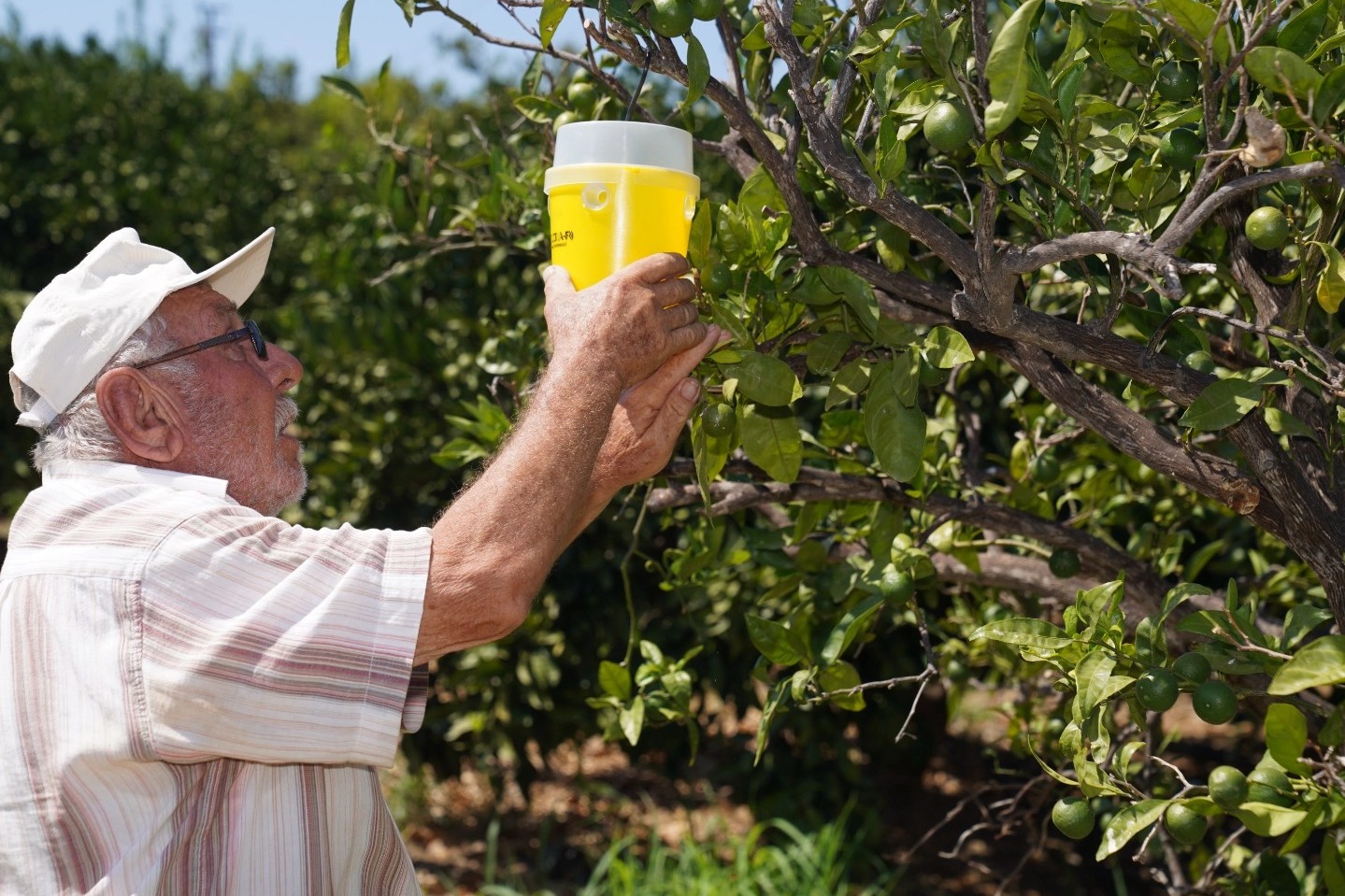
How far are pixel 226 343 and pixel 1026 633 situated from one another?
1216 mm

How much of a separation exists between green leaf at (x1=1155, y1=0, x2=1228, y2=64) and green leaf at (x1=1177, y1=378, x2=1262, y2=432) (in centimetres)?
41

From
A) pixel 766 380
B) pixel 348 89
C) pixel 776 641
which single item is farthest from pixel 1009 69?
pixel 348 89

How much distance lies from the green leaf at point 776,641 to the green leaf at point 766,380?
519 mm

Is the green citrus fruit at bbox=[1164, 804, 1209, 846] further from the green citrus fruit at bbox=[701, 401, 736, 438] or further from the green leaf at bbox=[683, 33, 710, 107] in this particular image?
the green leaf at bbox=[683, 33, 710, 107]

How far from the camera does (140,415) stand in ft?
6.00

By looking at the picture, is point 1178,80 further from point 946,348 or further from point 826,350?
point 826,350

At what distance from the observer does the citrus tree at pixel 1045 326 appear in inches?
57.1

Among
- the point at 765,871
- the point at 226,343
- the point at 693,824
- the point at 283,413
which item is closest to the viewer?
the point at 226,343

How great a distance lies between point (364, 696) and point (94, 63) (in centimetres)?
767

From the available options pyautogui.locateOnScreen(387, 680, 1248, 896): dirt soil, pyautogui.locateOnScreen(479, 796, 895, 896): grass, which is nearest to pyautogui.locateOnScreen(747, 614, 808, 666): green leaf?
pyautogui.locateOnScreen(479, 796, 895, 896): grass

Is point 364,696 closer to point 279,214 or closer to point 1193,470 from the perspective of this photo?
point 1193,470

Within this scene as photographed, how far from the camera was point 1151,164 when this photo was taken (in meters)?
1.60

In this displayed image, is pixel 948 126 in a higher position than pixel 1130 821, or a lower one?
higher

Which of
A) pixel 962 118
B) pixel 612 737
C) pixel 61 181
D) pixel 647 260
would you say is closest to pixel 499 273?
pixel 612 737
